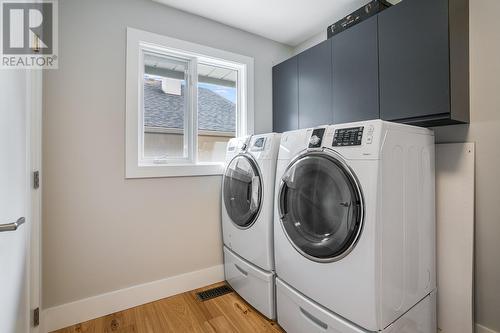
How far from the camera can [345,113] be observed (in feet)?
6.07

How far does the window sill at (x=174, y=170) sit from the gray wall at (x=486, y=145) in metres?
Answer: 1.90

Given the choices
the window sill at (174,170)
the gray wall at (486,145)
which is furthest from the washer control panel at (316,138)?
the window sill at (174,170)

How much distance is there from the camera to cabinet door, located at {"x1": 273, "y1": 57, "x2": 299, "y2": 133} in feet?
7.75

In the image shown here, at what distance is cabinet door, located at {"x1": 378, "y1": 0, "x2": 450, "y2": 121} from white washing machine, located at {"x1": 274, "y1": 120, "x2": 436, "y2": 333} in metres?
0.22

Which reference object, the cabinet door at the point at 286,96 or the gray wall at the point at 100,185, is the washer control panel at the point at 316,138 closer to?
the cabinet door at the point at 286,96

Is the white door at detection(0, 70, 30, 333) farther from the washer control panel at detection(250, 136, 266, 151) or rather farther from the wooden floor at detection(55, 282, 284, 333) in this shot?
the washer control panel at detection(250, 136, 266, 151)

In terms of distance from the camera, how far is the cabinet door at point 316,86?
1.99 m

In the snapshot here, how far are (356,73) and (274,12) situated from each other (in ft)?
3.24

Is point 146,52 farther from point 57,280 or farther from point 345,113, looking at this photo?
point 57,280

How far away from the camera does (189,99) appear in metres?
2.26

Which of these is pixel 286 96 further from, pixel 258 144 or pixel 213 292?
pixel 213 292

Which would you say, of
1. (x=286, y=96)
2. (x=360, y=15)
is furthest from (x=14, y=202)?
(x=360, y=15)

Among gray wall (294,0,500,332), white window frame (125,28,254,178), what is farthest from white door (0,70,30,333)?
gray wall (294,0,500,332)

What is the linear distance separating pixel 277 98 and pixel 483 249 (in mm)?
2043
